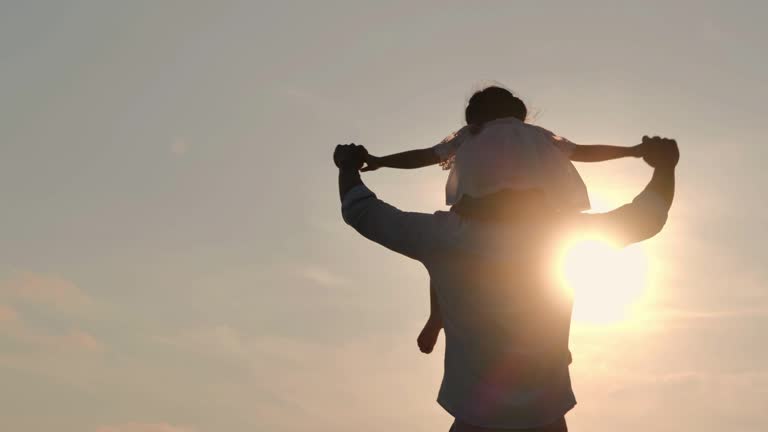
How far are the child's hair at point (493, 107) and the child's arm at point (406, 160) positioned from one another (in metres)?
0.29

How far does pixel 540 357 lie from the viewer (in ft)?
13.5

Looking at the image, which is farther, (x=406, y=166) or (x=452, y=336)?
(x=406, y=166)

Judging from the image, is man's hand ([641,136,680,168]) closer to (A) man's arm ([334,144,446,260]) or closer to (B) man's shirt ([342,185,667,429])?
(B) man's shirt ([342,185,667,429])

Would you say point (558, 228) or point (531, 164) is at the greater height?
point (531, 164)

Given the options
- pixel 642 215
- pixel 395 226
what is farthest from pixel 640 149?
pixel 395 226

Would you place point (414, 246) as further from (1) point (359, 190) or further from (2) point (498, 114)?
(2) point (498, 114)

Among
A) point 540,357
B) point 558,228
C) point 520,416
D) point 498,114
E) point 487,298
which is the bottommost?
point 520,416

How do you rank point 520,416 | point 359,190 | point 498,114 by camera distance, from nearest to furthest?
point 520,416, point 359,190, point 498,114

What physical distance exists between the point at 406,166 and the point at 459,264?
Answer: 81 cm

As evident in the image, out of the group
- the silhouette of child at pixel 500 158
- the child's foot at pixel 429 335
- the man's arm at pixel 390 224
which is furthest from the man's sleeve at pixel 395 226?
→ the child's foot at pixel 429 335

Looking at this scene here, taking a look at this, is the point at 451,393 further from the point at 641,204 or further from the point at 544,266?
the point at 641,204

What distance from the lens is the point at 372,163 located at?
470 centimetres

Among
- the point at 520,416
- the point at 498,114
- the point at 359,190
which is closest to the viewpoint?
the point at 520,416

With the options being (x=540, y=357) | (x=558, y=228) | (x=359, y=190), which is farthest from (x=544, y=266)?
(x=359, y=190)
